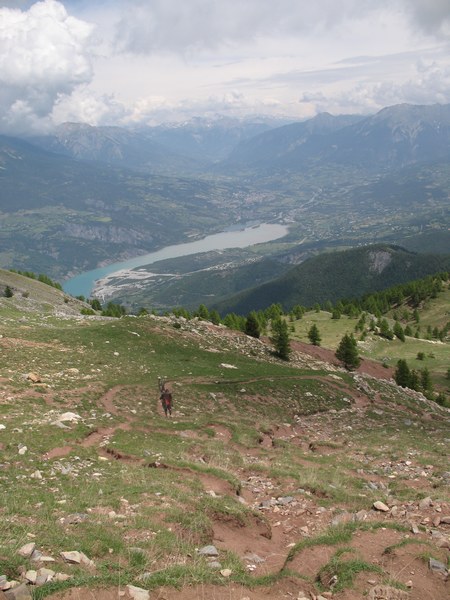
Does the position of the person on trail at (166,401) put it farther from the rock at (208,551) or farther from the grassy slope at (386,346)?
the grassy slope at (386,346)

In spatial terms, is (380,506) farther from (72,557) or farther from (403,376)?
(403,376)

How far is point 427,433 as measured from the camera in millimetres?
32250

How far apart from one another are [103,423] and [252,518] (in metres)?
10.8

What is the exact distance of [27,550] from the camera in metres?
9.45

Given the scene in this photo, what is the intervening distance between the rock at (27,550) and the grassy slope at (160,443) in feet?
0.68

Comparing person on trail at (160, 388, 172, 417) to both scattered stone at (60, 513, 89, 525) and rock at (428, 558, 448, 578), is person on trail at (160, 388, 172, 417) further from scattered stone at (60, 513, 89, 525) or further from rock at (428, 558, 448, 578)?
rock at (428, 558, 448, 578)

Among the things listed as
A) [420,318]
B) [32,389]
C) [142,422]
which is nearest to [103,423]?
[142,422]

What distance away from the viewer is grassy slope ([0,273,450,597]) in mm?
11094

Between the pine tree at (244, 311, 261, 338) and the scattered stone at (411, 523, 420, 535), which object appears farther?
the pine tree at (244, 311, 261, 338)

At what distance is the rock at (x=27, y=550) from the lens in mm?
9305

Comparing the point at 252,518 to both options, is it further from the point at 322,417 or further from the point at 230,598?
the point at 322,417

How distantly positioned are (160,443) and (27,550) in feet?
Answer: 39.4

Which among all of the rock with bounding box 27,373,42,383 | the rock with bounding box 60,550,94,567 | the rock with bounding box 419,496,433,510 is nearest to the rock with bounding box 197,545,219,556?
→ the rock with bounding box 60,550,94,567

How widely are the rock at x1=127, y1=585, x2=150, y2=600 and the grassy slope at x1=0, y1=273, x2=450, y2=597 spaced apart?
34cm
